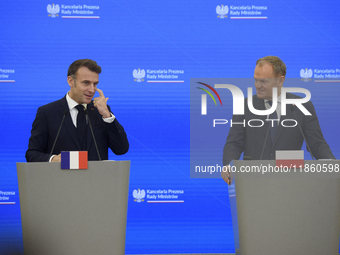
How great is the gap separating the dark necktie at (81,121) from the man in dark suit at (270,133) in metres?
1.00

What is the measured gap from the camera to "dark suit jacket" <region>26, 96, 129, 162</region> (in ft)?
7.74

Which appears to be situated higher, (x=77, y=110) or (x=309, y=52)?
(x=309, y=52)

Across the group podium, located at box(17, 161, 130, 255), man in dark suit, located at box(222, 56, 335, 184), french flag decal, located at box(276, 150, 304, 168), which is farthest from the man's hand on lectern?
podium, located at box(17, 161, 130, 255)

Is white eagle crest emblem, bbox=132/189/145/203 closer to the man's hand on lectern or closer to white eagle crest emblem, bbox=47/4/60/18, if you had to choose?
the man's hand on lectern

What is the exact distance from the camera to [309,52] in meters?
3.58

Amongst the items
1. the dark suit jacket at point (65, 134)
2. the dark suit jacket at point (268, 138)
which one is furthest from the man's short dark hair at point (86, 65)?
the dark suit jacket at point (268, 138)

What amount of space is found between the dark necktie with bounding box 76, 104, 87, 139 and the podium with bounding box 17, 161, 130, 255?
2.34 ft

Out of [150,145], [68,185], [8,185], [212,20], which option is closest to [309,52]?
[212,20]

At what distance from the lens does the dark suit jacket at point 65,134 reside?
2.36m

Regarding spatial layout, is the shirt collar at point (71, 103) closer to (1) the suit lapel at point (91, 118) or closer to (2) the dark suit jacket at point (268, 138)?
(1) the suit lapel at point (91, 118)

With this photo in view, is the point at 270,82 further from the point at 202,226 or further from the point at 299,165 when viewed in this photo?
the point at 202,226

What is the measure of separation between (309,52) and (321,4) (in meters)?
0.50

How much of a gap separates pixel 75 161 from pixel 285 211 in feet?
3.30

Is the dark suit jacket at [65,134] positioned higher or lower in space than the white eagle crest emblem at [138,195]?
higher
